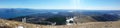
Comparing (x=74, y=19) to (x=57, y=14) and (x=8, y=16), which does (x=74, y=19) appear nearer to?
(x=57, y=14)

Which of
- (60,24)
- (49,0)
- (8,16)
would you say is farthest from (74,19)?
(8,16)

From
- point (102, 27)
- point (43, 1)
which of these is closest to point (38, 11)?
point (43, 1)

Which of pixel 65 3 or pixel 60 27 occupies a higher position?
pixel 65 3

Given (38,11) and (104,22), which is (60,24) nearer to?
(38,11)

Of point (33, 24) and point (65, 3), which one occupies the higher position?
point (65, 3)

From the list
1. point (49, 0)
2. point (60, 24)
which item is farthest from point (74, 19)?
point (49, 0)

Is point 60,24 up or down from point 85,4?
down

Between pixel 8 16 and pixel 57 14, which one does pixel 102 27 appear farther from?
pixel 8 16
